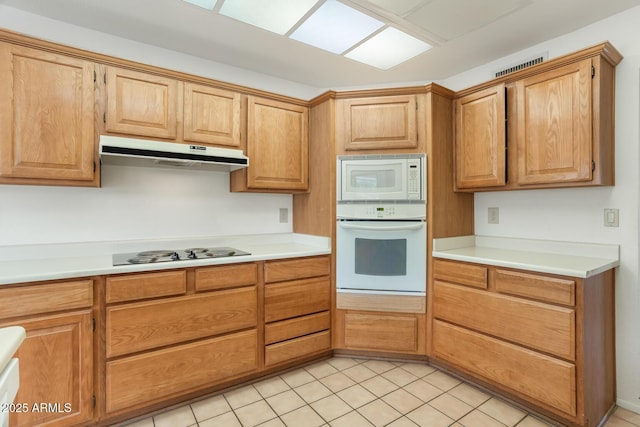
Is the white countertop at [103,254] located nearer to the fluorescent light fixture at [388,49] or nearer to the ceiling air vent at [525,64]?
the fluorescent light fixture at [388,49]

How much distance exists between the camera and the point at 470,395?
2.07m

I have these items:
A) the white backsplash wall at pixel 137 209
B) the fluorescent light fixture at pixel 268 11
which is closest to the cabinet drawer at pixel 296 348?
the white backsplash wall at pixel 137 209

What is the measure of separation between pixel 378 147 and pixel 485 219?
110cm

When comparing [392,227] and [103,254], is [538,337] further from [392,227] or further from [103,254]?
[103,254]

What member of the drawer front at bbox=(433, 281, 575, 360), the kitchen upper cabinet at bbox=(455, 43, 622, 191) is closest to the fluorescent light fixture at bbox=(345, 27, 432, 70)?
the kitchen upper cabinet at bbox=(455, 43, 622, 191)

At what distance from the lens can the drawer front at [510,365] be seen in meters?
1.72

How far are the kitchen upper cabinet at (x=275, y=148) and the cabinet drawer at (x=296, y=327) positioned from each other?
3.43ft

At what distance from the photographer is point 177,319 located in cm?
192

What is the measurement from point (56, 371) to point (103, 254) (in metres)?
0.78

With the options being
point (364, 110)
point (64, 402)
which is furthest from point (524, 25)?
point (64, 402)

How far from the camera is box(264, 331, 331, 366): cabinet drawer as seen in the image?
2262 mm

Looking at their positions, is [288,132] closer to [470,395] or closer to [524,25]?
[524,25]

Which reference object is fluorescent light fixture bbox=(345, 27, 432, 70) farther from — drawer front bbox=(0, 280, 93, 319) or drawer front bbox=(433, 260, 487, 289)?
drawer front bbox=(0, 280, 93, 319)

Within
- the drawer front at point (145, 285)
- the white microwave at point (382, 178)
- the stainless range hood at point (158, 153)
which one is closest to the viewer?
the drawer front at point (145, 285)
